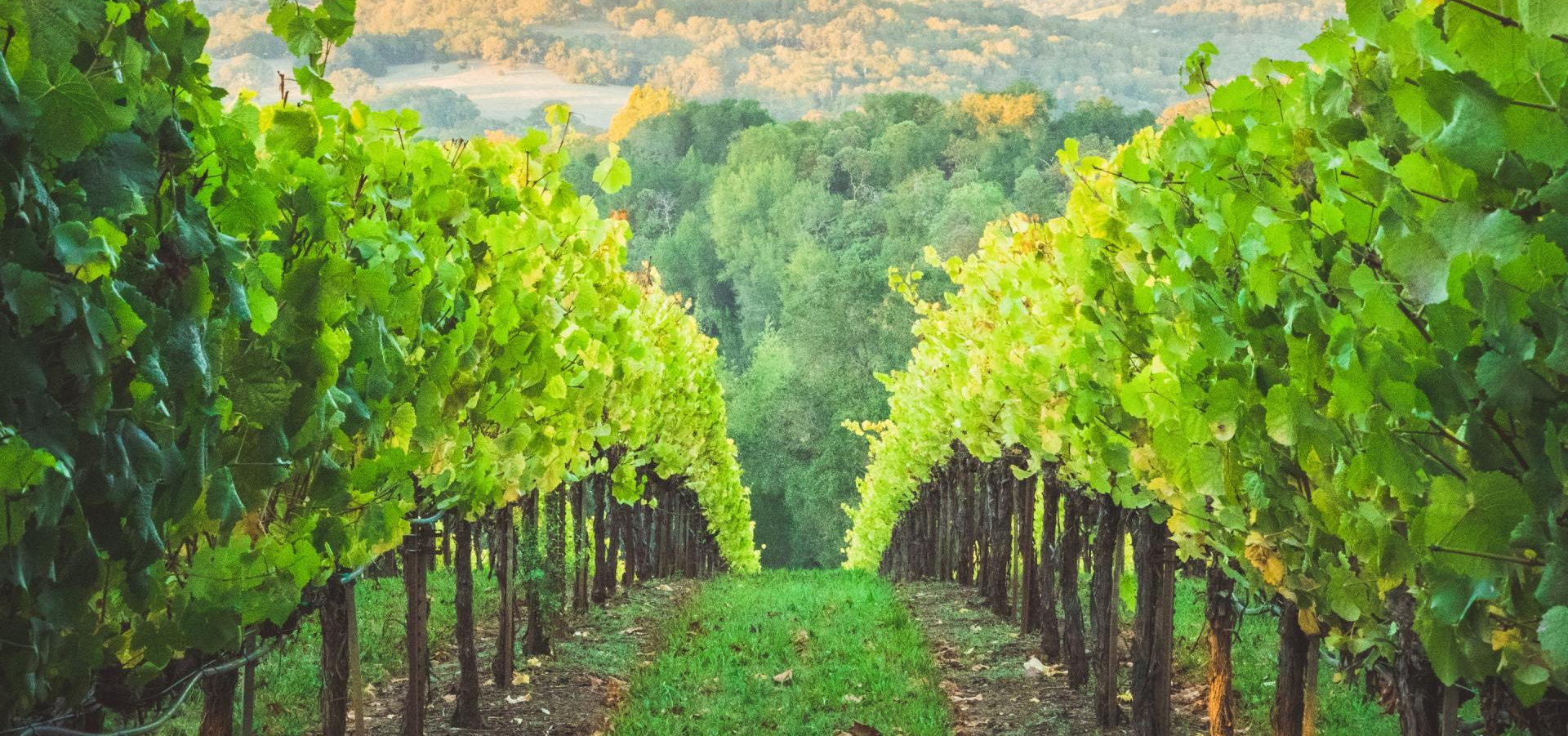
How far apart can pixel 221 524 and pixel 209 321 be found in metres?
0.59

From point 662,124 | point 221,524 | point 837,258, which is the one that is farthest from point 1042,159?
point 221,524

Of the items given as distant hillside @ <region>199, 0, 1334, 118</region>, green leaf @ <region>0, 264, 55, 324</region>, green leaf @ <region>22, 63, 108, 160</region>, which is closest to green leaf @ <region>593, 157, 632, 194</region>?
green leaf @ <region>22, 63, 108, 160</region>

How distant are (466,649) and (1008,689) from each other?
4.40m

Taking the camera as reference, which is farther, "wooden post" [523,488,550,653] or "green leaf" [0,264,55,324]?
"wooden post" [523,488,550,653]

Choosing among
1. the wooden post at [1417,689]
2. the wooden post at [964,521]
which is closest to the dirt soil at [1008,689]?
the wooden post at [964,521]

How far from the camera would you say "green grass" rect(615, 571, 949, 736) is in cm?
944

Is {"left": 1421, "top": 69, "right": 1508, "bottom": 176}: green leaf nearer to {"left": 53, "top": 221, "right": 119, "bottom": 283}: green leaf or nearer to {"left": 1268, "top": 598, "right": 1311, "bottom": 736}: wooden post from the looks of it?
{"left": 53, "top": 221, "right": 119, "bottom": 283}: green leaf

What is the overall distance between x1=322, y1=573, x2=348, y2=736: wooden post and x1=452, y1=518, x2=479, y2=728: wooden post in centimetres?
241

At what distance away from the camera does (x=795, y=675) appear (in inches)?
464

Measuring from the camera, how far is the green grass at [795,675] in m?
9.44

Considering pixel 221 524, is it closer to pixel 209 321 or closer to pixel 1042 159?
pixel 209 321

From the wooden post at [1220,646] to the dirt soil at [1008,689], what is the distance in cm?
163

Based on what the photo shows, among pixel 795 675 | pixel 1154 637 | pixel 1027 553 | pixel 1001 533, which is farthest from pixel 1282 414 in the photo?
pixel 1001 533

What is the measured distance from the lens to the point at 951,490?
2139 centimetres
